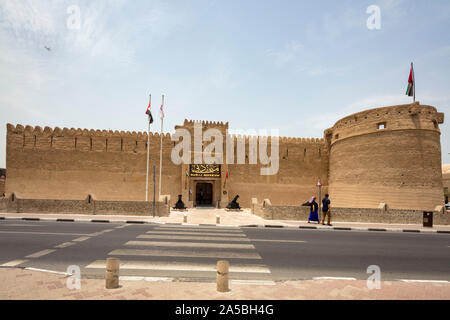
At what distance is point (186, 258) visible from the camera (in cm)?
730

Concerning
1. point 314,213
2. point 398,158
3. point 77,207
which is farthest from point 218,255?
point 398,158

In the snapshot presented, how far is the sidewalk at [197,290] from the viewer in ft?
14.9

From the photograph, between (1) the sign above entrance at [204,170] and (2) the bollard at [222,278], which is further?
(1) the sign above entrance at [204,170]

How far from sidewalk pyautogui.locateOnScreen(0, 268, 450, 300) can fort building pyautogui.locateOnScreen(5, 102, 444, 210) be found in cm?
2026

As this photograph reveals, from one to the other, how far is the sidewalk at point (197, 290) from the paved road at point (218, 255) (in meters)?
0.62

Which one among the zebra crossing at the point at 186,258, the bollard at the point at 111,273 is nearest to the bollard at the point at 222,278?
the zebra crossing at the point at 186,258

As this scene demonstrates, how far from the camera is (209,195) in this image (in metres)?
35.9

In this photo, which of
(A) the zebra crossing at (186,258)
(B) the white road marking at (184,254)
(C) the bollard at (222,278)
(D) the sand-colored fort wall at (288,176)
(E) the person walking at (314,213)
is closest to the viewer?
(C) the bollard at (222,278)

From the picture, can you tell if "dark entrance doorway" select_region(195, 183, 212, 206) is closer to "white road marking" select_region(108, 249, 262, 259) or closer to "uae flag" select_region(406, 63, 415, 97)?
"uae flag" select_region(406, 63, 415, 97)

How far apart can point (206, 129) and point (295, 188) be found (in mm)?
10903

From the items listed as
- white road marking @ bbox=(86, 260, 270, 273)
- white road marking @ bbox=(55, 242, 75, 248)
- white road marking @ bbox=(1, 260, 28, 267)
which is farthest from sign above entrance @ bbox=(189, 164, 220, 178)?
white road marking @ bbox=(1, 260, 28, 267)

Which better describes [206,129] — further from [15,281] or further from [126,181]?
[15,281]

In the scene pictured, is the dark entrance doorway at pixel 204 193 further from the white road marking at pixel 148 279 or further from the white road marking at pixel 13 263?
the white road marking at pixel 148 279
